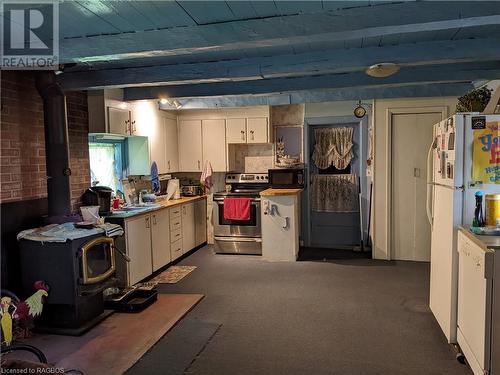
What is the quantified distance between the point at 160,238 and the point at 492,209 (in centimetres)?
360

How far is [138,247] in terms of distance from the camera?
444 cm

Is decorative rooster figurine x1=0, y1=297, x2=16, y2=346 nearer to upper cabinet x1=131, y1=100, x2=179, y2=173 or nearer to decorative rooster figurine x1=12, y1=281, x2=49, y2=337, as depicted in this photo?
decorative rooster figurine x1=12, y1=281, x2=49, y2=337

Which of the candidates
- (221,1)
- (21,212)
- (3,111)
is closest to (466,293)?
(221,1)

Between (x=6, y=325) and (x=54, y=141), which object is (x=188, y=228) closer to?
(x=54, y=141)

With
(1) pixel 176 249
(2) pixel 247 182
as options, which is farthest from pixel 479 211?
(2) pixel 247 182

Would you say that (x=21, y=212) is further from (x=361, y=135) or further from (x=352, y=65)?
(x=361, y=135)

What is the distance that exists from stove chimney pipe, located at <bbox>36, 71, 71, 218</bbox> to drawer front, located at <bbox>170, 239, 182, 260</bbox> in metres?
2.01

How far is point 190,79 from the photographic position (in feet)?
11.7

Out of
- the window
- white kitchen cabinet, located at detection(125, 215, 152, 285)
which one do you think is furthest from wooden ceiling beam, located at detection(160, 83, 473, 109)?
white kitchen cabinet, located at detection(125, 215, 152, 285)

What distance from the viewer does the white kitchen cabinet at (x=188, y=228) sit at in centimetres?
568

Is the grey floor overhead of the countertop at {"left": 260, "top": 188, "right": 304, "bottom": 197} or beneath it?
beneath

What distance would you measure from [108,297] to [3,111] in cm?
188

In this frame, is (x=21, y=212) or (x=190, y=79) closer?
(x=21, y=212)

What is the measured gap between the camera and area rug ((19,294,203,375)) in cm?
278
